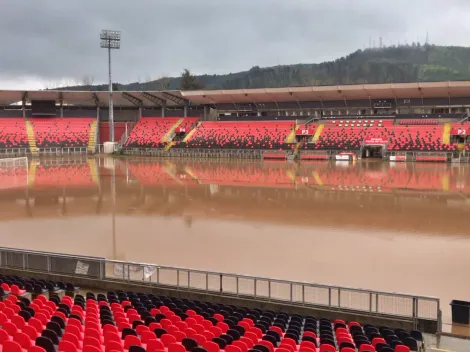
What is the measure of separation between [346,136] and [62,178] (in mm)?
33758

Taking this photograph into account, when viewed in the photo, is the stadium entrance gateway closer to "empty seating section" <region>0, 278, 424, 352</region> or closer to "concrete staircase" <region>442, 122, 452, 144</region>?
"concrete staircase" <region>442, 122, 452, 144</region>

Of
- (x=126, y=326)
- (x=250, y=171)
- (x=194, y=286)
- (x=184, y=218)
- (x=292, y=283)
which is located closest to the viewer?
(x=126, y=326)

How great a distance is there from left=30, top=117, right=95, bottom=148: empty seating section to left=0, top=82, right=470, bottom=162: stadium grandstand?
0.14 metres

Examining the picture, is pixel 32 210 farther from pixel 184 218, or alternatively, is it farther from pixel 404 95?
pixel 404 95

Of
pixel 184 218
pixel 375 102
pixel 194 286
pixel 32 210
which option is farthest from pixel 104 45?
pixel 194 286

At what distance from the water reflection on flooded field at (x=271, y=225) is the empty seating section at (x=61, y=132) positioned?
30306 mm

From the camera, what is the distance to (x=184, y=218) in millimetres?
17797

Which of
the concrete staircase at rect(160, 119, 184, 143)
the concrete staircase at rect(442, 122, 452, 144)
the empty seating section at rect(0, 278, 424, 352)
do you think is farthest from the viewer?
the concrete staircase at rect(160, 119, 184, 143)

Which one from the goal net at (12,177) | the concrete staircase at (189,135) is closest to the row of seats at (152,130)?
the concrete staircase at (189,135)

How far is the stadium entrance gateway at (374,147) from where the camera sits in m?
48.3

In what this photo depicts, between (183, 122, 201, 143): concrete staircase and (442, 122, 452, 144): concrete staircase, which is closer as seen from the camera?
(442, 122, 452, 144): concrete staircase

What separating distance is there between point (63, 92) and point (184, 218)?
50097 mm

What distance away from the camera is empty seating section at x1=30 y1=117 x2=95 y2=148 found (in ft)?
194

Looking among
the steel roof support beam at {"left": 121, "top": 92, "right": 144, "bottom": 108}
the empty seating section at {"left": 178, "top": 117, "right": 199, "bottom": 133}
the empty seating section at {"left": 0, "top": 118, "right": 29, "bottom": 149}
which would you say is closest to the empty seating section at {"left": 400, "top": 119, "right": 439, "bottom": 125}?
the empty seating section at {"left": 178, "top": 117, "right": 199, "bottom": 133}
